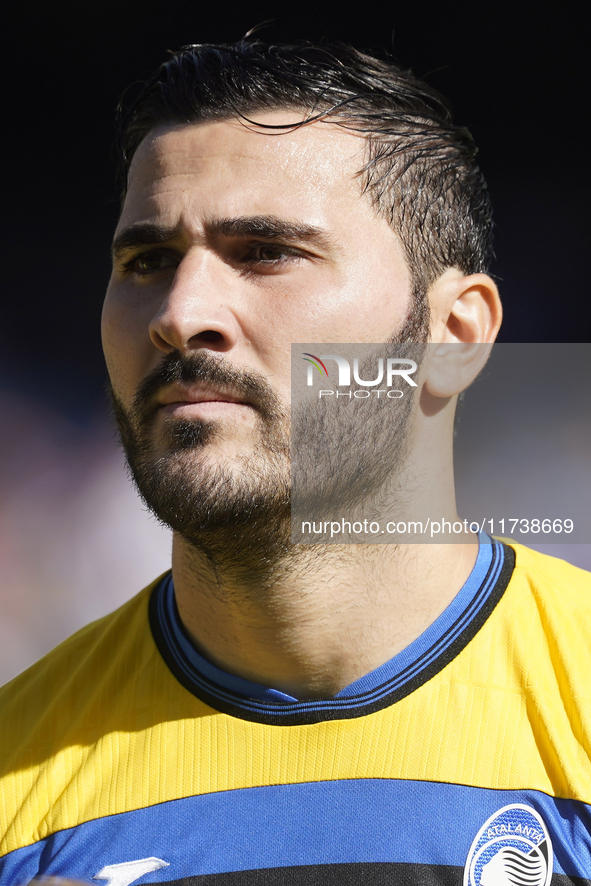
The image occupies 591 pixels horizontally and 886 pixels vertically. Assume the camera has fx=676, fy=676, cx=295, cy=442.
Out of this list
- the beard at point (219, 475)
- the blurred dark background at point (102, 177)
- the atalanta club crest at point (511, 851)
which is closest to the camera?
the atalanta club crest at point (511, 851)

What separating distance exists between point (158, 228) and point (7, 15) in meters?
3.17

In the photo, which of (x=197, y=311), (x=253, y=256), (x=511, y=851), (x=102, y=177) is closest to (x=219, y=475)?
(x=197, y=311)

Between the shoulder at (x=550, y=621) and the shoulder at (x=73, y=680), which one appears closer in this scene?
the shoulder at (x=550, y=621)

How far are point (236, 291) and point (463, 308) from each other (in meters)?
0.57

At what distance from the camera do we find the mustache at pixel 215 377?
1261mm

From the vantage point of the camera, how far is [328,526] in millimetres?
1391

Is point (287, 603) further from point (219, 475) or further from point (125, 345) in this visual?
point (125, 345)

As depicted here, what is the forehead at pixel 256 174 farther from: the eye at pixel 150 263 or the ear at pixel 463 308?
the ear at pixel 463 308

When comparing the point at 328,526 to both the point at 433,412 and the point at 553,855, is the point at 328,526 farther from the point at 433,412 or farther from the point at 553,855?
the point at 553,855

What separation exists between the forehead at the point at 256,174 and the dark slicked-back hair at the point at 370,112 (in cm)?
3

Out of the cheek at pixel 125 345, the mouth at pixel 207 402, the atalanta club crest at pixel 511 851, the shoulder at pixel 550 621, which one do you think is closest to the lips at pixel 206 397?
the mouth at pixel 207 402

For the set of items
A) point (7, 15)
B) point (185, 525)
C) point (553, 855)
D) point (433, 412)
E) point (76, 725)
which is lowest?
point (553, 855)

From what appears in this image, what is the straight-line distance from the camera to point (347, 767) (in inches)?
49.8

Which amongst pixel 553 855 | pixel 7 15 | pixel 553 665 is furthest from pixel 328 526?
pixel 7 15
